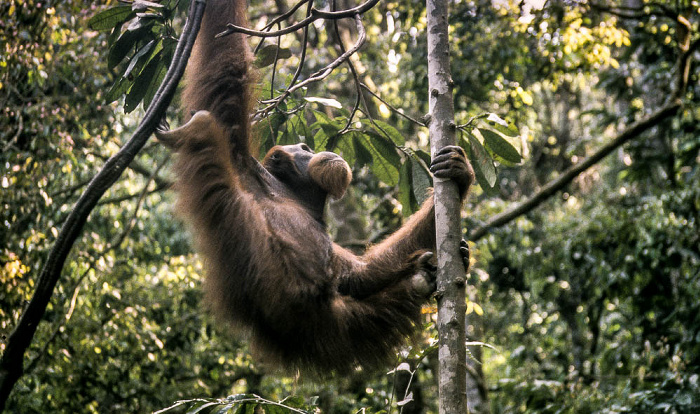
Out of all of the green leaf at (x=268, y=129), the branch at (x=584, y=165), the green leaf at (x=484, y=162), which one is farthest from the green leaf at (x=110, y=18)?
the branch at (x=584, y=165)

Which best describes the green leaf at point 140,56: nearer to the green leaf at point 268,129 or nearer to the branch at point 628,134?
the green leaf at point 268,129

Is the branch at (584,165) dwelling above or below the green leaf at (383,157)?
above

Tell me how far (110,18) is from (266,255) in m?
1.26

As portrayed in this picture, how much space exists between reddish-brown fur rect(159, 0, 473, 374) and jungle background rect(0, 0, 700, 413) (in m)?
0.21

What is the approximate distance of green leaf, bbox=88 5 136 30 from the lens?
2.92 meters

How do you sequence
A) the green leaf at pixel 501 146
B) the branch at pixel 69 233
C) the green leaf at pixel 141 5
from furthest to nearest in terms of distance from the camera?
the green leaf at pixel 501 146, the green leaf at pixel 141 5, the branch at pixel 69 233

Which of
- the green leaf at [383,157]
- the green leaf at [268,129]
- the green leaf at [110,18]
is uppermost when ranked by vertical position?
the green leaf at [110,18]

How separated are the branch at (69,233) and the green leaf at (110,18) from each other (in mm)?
815

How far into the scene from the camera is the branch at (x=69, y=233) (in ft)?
7.03

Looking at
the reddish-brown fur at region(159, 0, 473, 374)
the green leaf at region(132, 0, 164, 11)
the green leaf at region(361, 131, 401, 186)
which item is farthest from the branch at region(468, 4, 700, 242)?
the green leaf at region(132, 0, 164, 11)

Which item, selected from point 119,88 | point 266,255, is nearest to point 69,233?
point 266,255

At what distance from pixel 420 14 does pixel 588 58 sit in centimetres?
172

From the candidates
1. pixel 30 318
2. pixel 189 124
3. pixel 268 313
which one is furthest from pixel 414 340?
pixel 30 318

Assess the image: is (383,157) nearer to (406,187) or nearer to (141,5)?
(406,187)
